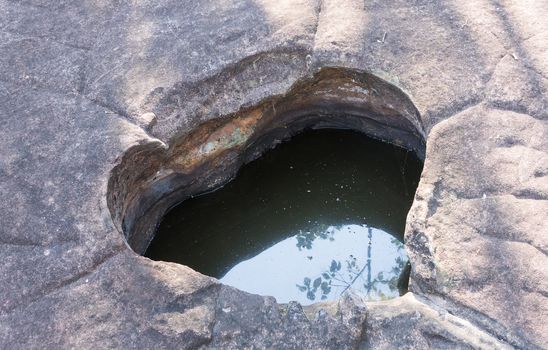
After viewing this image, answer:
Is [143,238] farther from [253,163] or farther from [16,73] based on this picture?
[16,73]

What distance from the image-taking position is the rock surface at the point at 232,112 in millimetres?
2180

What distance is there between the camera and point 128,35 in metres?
3.09

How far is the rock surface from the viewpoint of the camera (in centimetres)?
218

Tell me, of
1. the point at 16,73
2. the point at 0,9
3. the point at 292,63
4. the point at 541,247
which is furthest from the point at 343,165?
the point at 0,9

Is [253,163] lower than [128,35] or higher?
lower

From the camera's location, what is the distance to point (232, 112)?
294 cm

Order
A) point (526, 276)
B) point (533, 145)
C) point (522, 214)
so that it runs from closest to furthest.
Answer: point (526, 276)
point (522, 214)
point (533, 145)

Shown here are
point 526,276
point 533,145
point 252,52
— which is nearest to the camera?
point 526,276

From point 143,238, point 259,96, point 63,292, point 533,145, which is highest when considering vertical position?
point 533,145

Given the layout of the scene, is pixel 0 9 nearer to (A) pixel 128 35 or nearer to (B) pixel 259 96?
(A) pixel 128 35

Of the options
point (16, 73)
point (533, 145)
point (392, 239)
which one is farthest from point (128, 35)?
point (533, 145)

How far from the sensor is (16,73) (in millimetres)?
2971

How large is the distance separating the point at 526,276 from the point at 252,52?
1447mm

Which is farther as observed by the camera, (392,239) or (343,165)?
(343,165)
